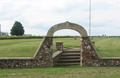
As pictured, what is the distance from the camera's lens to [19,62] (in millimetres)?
8375

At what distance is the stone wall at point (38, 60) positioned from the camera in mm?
8320

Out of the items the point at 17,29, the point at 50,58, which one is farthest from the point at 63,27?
the point at 17,29

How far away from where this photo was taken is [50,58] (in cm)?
861

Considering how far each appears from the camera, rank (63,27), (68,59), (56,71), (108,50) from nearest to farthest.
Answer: (56,71) → (63,27) → (68,59) → (108,50)

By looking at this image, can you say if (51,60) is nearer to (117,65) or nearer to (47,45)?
(47,45)

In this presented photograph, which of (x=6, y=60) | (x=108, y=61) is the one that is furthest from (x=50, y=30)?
(x=108, y=61)


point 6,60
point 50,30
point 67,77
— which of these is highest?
point 50,30

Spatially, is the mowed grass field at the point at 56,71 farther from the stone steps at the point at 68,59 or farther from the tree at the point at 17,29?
the tree at the point at 17,29

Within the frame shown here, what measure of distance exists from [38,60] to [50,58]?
34.6 inches

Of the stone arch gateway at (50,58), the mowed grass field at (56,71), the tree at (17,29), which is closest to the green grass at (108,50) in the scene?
the mowed grass field at (56,71)

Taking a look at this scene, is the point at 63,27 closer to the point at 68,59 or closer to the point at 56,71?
the point at 56,71

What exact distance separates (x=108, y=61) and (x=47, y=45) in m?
4.74

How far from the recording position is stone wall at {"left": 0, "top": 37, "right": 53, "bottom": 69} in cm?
832

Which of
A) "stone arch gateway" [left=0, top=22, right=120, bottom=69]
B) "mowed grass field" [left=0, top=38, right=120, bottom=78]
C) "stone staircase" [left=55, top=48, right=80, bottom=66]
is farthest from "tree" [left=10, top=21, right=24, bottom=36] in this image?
"stone arch gateway" [left=0, top=22, right=120, bottom=69]
